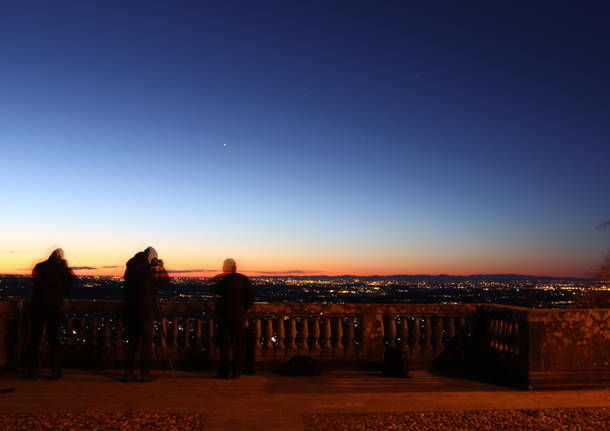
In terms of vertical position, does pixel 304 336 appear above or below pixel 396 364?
above

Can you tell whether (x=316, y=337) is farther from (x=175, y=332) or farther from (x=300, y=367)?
(x=175, y=332)

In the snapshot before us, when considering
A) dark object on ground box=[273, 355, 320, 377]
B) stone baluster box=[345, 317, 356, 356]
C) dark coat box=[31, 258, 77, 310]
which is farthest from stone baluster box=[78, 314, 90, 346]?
stone baluster box=[345, 317, 356, 356]

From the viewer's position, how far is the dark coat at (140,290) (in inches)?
310

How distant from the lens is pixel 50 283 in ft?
26.1

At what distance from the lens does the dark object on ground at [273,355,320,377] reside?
850 cm

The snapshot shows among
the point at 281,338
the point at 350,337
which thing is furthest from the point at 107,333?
the point at 350,337

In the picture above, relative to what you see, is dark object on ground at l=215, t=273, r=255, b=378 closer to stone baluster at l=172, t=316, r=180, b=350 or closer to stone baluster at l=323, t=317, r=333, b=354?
stone baluster at l=172, t=316, r=180, b=350

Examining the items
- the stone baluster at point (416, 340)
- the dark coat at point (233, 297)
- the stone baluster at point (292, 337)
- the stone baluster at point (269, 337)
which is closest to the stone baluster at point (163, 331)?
the dark coat at point (233, 297)

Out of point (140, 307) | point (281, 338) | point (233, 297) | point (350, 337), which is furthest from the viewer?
point (281, 338)

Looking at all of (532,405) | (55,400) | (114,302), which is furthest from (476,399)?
(114,302)

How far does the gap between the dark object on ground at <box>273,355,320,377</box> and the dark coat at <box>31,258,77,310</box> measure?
358 cm

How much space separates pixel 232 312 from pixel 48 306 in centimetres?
271

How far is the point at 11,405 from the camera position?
625 centimetres

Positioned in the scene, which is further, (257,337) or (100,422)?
(257,337)
